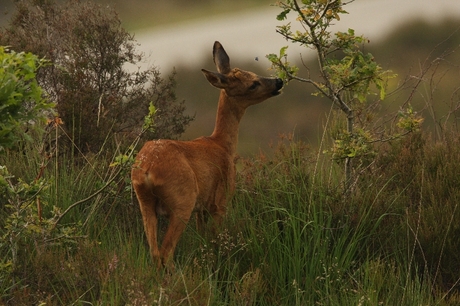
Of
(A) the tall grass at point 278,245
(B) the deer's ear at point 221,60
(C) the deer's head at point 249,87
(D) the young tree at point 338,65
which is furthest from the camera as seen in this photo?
(B) the deer's ear at point 221,60

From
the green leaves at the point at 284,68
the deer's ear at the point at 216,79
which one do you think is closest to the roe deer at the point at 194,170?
the deer's ear at the point at 216,79

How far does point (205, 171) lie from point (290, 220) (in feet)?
2.85

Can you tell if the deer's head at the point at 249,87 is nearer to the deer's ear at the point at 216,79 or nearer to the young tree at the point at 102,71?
the deer's ear at the point at 216,79

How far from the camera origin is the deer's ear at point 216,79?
25.3 feet

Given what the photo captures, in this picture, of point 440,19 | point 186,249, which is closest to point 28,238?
point 186,249

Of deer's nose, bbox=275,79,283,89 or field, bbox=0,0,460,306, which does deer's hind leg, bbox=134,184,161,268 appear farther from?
deer's nose, bbox=275,79,283,89

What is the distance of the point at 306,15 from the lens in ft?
24.6

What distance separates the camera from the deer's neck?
26.4 feet

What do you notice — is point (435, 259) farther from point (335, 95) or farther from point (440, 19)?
point (440, 19)

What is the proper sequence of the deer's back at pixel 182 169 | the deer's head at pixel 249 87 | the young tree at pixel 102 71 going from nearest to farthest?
1. the deer's back at pixel 182 169
2. the deer's head at pixel 249 87
3. the young tree at pixel 102 71

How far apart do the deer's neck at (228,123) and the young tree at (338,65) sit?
713 mm

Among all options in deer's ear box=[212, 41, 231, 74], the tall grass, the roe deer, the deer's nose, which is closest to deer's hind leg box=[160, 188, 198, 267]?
the roe deer

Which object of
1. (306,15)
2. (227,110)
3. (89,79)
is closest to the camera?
(306,15)

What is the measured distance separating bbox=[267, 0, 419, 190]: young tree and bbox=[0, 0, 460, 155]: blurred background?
1.09m
